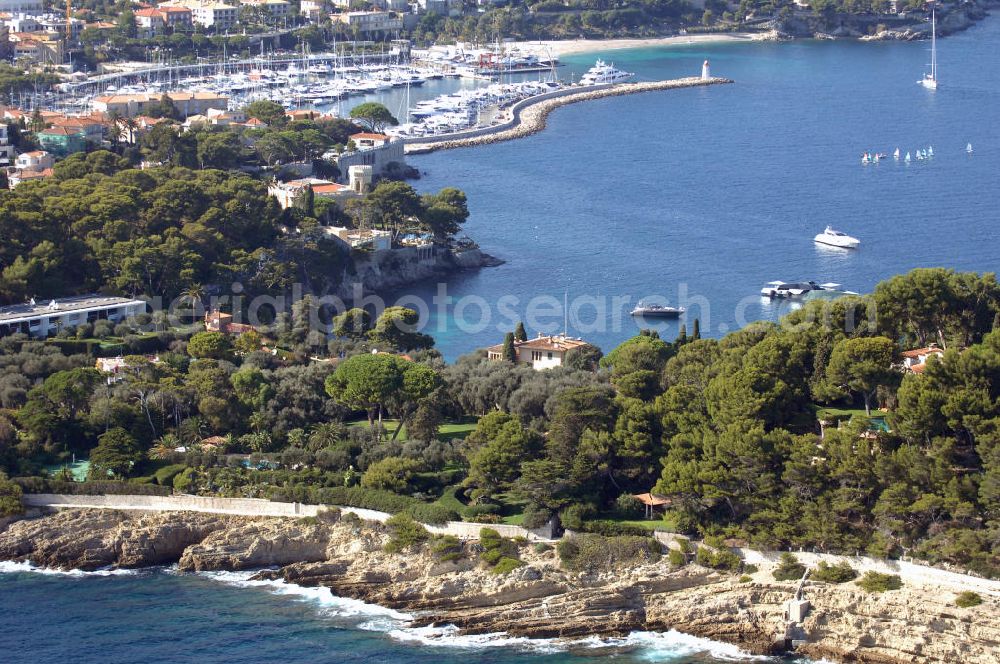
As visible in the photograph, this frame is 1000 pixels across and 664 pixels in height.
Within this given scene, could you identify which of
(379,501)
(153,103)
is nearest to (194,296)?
(379,501)

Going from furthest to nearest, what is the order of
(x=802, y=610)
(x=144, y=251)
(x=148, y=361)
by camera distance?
1. (x=144, y=251)
2. (x=148, y=361)
3. (x=802, y=610)

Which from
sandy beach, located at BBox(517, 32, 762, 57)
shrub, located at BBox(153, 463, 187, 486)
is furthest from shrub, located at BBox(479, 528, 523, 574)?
sandy beach, located at BBox(517, 32, 762, 57)

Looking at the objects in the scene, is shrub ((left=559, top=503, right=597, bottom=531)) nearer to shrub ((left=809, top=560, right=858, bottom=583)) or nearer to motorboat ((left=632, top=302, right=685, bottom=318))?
shrub ((left=809, top=560, right=858, bottom=583))

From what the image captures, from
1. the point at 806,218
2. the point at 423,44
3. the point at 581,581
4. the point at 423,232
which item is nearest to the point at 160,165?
the point at 423,232

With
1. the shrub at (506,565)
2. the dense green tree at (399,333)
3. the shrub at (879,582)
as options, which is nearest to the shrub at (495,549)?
the shrub at (506,565)

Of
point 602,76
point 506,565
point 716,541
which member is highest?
point 602,76

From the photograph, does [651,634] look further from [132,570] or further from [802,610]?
[132,570]

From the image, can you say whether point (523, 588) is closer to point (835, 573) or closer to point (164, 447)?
point (835, 573)
